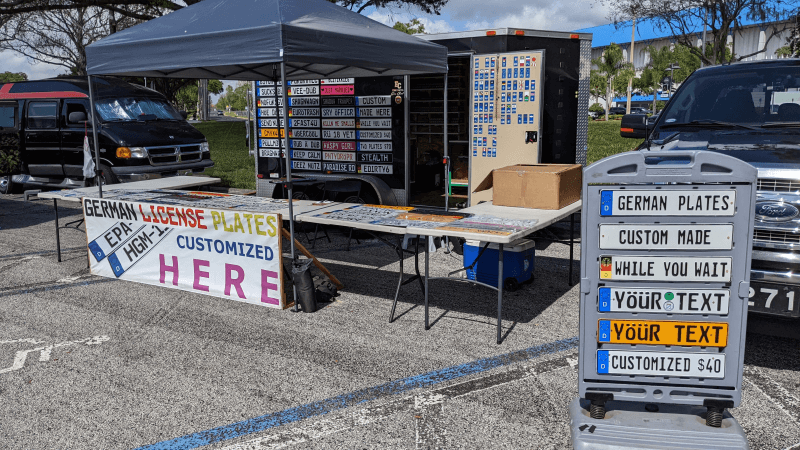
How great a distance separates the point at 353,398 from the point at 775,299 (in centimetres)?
288

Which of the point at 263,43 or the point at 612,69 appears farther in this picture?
the point at 612,69

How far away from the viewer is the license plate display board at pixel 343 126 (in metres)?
9.22

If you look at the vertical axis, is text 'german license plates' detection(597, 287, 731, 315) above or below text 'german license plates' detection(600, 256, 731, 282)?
below

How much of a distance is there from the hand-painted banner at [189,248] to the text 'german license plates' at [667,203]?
3.49m

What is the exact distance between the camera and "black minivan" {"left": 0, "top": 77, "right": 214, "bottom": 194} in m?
12.2

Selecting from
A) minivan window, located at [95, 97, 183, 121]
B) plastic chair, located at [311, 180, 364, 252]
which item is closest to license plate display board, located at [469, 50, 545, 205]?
plastic chair, located at [311, 180, 364, 252]

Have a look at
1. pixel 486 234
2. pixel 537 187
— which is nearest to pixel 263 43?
pixel 486 234

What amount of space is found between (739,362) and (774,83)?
3.48 meters

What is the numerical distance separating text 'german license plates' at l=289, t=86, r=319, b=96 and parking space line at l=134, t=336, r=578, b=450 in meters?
6.07

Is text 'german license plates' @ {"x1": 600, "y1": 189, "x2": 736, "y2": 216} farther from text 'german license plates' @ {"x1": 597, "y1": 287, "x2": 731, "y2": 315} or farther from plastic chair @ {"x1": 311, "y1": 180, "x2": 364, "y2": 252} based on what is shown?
plastic chair @ {"x1": 311, "y1": 180, "x2": 364, "y2": 252}

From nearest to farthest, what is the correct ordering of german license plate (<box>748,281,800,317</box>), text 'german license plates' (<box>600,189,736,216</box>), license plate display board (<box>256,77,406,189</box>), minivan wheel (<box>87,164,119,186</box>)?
text 'german license plates' (<box>600,189,736,216</box>) → german license plate (<box>748,281,800,317</box>) → license plate display board (<box>256,77,406,189</box>) → minivan wheel (<box>87,164,119,186</box>)

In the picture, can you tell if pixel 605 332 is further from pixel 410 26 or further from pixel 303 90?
pixel 410 26

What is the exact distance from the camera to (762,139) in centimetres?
515

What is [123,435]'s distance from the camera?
12.8 ft
